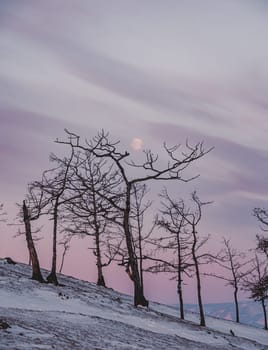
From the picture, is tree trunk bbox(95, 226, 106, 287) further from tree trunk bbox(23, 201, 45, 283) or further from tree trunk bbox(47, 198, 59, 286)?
tree trunk bbox(23, 201, 45, 283)

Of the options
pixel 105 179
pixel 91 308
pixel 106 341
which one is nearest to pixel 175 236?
pixel 105 179

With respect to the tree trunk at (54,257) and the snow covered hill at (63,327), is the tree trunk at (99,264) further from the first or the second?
the snow covered hill at (63,327)

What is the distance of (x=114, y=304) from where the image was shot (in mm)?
23250

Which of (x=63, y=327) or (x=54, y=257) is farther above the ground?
(x=54, y=257)

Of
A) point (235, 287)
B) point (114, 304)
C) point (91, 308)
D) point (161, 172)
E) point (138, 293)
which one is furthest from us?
point (235, 287)

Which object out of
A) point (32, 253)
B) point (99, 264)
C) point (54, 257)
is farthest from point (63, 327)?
point (99, 264)

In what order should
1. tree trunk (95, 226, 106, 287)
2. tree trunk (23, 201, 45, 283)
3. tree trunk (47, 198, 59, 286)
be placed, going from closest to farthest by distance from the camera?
tree trunk (23, 201, 45, 283) < tree trunk (47, 198, 59, 286) < tree trunk (95, 226, 106, 287)

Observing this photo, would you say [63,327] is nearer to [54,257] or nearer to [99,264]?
[54,257]

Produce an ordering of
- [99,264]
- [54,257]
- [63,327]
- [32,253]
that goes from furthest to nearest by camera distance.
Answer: [99,264], [54,257], [32,253], [63,327]

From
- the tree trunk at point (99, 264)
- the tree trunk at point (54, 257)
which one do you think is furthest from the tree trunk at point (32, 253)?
the tree trunk at point (99, 264)

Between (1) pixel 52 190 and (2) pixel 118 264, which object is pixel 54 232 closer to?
(1) pixel 52 190

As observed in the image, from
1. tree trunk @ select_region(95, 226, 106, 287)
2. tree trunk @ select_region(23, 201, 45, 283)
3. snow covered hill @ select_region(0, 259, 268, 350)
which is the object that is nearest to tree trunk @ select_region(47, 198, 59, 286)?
tree trunk @ select_region(23, 201, 45, 283)

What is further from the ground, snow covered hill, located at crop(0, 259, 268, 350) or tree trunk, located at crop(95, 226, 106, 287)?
tree trunk, located at crop(95, 226, 106, 287)

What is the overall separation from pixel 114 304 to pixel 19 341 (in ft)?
51.0
